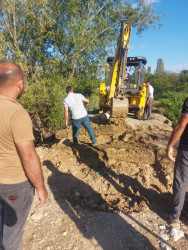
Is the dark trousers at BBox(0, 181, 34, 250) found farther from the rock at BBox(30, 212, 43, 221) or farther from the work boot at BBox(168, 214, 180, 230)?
the work boot at BBox(168, 214, 180, 230)

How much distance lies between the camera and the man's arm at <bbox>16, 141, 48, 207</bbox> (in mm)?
1370

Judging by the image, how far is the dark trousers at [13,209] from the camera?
145 centimetres

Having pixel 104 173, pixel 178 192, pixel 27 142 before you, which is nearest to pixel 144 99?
pixel 104 173

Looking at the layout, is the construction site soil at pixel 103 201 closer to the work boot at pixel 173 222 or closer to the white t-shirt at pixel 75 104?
the work boot at pixel 173 222

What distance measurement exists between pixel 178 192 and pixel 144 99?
6.25m

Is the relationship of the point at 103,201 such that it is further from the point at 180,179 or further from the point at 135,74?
the point at 135,74

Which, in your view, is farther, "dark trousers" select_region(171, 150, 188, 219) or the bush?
the bush

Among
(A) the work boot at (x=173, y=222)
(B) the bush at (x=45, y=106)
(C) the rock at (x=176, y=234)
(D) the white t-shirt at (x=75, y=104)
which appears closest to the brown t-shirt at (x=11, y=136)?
(C) the rock at (x=176, y=234)

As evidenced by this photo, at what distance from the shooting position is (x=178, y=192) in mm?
2346

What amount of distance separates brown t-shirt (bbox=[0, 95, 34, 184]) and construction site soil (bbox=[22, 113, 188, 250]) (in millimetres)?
1353

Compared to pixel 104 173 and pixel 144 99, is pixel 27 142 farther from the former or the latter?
pixel 144 99

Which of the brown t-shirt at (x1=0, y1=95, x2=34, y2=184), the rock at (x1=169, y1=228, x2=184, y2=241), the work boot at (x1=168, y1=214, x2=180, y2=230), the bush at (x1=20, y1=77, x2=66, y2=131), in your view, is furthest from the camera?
the bush at (x1=20, y1=77, x2=66, y2=131)

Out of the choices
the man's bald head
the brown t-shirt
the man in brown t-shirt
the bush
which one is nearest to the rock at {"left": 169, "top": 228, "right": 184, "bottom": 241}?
the man in brown t-shirt

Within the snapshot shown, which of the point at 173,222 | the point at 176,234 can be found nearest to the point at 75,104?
the point at 173,222
